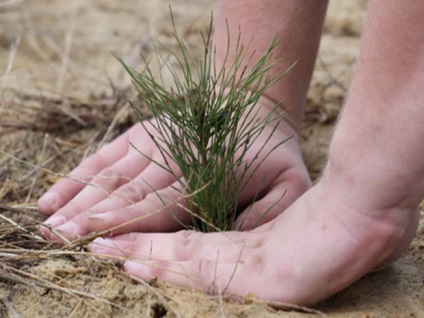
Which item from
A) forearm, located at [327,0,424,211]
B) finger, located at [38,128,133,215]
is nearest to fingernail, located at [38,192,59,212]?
finger, located at [38,128,133,215]

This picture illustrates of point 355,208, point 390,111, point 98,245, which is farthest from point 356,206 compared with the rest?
point 98,245

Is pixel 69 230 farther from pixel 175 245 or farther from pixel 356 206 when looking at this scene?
pixel 356 206

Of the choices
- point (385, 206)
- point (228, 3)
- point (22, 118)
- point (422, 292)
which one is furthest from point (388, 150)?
point (22, 118)

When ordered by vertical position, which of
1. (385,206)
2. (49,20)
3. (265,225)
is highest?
(385,206)

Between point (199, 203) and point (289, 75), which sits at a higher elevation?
point (289, 75)

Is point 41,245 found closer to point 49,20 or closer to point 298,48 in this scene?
point 298,48

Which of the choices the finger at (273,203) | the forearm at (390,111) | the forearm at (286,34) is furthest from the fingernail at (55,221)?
the forearm at (390,111)
